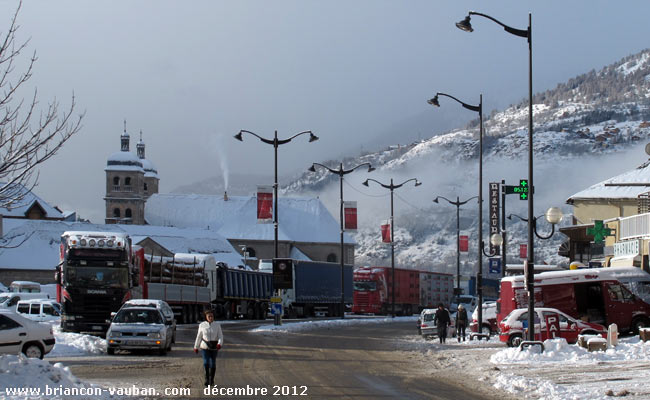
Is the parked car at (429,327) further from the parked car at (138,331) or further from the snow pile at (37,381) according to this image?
the snow pile at (37,381)

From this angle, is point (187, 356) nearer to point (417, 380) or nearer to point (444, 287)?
point (417, 380)

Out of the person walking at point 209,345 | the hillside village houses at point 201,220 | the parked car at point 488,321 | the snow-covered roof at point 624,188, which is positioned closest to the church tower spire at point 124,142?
the hillside village houses at point 201,220

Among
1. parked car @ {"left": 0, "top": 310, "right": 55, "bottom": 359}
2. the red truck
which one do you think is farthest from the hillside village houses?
parked car @ {"left": 0, "top": 310, "right": 55, "bottom": 359}

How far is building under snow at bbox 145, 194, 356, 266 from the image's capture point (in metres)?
132

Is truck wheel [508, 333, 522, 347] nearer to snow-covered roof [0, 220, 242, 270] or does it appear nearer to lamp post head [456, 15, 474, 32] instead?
lamp post head [456, 15, 474, 32]

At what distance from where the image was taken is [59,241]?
328 feet

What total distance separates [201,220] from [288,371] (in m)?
119

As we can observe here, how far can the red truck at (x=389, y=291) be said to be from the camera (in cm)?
7473

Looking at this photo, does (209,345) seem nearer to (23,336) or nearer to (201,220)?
(23,336)

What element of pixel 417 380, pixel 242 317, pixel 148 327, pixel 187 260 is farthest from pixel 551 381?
pixel 242 317

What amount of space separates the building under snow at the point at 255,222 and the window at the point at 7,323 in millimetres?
100771

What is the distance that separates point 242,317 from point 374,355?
1349 inches

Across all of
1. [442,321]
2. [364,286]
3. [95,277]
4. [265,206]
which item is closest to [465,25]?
[442,321]

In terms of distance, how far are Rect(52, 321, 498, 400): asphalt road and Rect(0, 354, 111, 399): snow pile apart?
1956 millimetres
